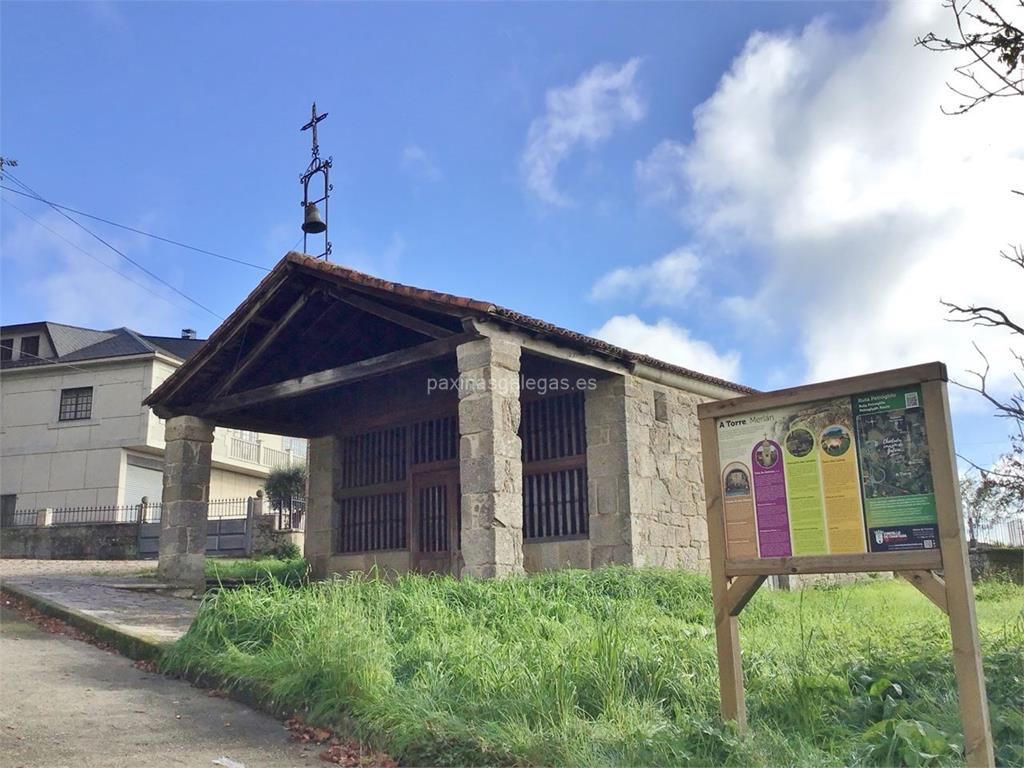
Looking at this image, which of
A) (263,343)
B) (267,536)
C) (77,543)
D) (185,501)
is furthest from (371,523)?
(77,543)

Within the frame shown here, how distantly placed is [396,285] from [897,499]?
21.3 ft

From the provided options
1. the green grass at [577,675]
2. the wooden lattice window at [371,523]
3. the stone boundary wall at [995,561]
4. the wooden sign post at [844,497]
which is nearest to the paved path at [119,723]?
the green grass at [577,675]

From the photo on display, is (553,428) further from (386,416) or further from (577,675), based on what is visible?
(577,675)

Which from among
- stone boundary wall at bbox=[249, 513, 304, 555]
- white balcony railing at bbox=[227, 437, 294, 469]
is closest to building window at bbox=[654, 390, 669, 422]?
stone boundary wall at bbox=[249, 513, 304, 555]

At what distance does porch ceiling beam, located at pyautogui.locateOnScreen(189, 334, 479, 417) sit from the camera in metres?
9.45

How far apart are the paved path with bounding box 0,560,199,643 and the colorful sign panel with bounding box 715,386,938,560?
5013 mm

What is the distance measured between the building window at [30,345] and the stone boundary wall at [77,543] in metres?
8.57

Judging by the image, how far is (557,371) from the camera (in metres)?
11.2

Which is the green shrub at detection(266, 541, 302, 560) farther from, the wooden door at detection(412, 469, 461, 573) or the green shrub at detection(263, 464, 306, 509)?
the wooden door at detection(412, 469, 461, 573)

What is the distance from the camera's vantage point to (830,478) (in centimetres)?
389

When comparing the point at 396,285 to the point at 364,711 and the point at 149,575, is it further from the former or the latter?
the point at 149,575

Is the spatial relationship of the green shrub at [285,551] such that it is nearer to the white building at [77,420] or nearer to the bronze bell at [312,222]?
the white building at [77,420]

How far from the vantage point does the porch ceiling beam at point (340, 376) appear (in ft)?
31.0

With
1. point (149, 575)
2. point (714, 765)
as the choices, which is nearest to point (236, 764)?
point (714, 765)
